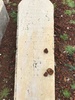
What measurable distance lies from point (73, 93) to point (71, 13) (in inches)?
104

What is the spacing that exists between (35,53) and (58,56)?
88 centimetres

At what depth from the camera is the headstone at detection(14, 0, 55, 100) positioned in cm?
542

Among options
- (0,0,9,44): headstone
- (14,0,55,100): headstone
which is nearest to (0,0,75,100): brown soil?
(0,0,9,44): headstone

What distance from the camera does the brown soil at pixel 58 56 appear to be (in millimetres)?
6156

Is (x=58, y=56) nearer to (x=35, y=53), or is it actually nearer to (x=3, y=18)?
Answer: (x=35, y=53)

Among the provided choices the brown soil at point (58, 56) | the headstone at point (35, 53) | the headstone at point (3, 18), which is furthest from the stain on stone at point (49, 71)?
the headstone at point (3, 18)

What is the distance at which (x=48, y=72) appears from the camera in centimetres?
561

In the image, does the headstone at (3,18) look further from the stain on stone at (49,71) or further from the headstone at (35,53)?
the stain on stone at (49,71)

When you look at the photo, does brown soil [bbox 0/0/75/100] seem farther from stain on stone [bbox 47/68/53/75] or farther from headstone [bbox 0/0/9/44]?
stain on stone [bbox 47/68/53/75]

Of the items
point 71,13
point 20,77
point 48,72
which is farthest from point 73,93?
point 71,13

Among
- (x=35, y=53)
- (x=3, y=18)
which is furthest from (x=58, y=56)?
(x=3, y=18)

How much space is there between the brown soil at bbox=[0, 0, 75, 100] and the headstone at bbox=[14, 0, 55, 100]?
61 cm

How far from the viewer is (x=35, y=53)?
19.5ft

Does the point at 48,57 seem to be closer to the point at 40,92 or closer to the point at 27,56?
the point at 27,56
